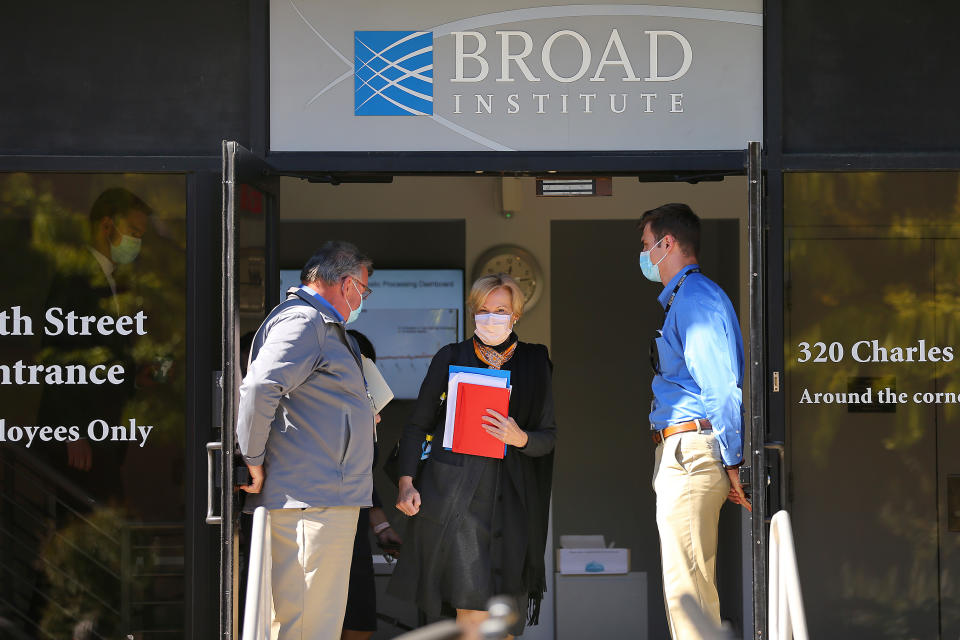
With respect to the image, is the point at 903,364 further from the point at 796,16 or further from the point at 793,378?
the point at 796,16

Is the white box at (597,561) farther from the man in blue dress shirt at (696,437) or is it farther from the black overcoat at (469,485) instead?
the man in blue dress shirt at (696,437)

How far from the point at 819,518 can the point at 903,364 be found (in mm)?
741

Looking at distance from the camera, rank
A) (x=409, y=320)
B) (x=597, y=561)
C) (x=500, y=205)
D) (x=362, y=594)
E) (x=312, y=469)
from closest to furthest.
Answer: (x=312, y=469) → (x=362, y=594) → (x=597, y=561) → (x=500, y=205) → (x=409, y=320)

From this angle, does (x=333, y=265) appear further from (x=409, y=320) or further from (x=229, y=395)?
(x=409, y=320)

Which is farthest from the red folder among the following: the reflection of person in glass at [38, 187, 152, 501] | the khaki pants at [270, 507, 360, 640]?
the reflection of person in glass at [38, 187, 152, 501]

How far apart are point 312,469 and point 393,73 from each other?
175 centimetres

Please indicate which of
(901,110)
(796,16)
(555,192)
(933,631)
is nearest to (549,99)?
(555,192)

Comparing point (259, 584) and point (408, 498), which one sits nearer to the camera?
point (259, 584)

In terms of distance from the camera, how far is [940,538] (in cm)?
470

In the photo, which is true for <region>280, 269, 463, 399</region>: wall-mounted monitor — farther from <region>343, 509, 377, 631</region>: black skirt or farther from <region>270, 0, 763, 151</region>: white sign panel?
<region>270, 0, 763, 151</region>: white sign panel

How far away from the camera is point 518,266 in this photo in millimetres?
6598

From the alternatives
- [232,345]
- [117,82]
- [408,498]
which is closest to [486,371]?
[408,498]

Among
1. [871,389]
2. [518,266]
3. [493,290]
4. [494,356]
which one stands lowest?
[871,389]

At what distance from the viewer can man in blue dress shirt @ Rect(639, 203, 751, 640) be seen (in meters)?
4.07
